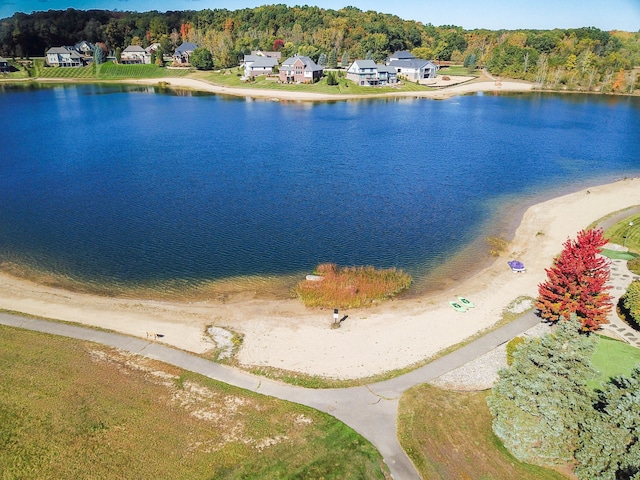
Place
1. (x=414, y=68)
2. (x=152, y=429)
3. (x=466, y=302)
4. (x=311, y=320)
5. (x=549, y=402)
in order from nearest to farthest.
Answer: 1. (x=549, y=402)
2. (x=152, y=429)
3. (x=311, y=320)
4. (x=466, y=302)
5. (x=414, y=68)

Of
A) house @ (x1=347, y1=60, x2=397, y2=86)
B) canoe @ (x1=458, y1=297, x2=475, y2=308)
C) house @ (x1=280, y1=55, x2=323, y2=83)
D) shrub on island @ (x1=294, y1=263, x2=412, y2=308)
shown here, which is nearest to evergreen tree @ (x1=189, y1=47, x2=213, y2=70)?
house @ (x1=280, y1=55, x2=323, y2=83)

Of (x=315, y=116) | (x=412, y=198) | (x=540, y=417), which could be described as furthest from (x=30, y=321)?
(x=315, y=116)

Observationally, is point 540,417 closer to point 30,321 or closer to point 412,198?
point 30,321

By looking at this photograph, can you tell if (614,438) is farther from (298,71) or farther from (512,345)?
(298,71)

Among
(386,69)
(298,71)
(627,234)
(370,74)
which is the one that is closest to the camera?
(627,234)

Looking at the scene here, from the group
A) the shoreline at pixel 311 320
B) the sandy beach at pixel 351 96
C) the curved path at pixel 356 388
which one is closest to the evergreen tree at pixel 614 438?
the curved path at pixel 356 388

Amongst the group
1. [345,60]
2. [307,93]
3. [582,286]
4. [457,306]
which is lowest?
[457,306]

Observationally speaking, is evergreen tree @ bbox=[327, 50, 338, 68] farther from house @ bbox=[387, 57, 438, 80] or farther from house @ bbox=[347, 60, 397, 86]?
house @ bbox=[387, 57, 438, 80]

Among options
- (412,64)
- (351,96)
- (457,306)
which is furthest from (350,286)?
(412,64)
